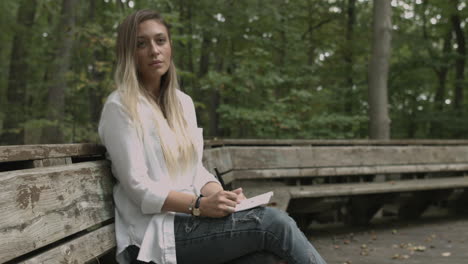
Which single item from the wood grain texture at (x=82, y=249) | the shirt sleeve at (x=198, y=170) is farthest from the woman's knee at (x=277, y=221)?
the wood grain texture at (x=82, y=249)

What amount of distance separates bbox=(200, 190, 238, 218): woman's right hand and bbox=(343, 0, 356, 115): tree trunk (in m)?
9.80

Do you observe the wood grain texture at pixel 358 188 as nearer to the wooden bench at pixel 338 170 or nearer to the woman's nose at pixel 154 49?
the wooden bench at pixel 338 170

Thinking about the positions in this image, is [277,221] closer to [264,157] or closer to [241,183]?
[264,157]

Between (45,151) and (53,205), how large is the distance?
0.30 meters

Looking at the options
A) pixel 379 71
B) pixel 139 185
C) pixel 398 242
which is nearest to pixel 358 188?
pixel 398 242

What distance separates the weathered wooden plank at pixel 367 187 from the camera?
5.14m

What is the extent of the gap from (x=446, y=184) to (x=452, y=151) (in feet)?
3.07

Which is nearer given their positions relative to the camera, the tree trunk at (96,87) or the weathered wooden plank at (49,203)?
the weathered wooden plank at (49,203)

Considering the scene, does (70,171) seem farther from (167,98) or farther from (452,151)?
(452,151)

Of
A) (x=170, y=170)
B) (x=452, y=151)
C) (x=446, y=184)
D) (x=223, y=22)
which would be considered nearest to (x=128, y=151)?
(x=170, y=170)

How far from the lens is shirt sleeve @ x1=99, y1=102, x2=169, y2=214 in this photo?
2.27m

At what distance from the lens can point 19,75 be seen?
1240 cm

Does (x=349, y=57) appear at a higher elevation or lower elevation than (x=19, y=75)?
higher

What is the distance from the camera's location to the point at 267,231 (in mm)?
2262
